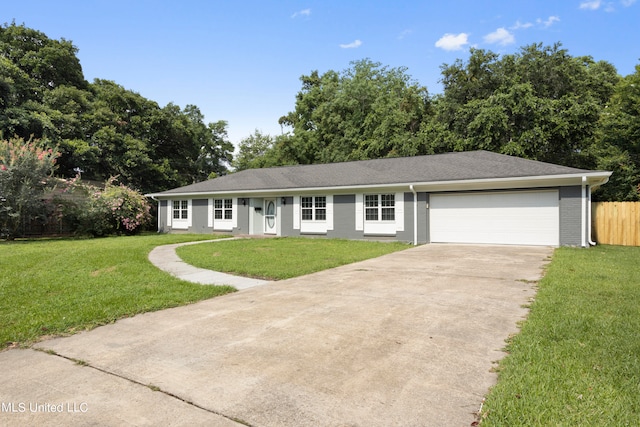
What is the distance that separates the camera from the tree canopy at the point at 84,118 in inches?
930

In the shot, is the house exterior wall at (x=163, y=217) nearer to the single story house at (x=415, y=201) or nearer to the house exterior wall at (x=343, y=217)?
the house exterior wall at (x=343, y=217)

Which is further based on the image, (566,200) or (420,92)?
(420,92)

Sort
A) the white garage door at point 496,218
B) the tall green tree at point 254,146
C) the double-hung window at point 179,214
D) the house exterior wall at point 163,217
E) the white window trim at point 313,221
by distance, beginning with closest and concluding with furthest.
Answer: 1. the white garage door at point 496,218
2. the white window trim at point 313,221
3. the double-hung window at point 179,214
4. the house exterior wall at point 163,217
5. the tall green tree at point 254,146

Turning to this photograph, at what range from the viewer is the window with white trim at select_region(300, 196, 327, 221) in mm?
16875

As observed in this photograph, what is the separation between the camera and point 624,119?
18531 mm

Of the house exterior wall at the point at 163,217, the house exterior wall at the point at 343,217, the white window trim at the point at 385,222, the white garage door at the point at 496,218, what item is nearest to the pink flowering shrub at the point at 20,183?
the house exterior wall at the point at 163,217

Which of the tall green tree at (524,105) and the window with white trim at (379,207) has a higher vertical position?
the tall green tree at (524,105)

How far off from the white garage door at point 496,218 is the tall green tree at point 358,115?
34.8 ft

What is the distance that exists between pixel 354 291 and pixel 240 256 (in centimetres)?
513

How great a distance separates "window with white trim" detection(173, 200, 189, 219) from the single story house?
1.48 ft

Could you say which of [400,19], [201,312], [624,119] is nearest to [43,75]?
[400,19]

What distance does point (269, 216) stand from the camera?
18.8 meters

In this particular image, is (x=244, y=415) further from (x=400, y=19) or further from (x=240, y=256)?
(x=400, y=19)

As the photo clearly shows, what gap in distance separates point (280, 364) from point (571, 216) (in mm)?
12795
